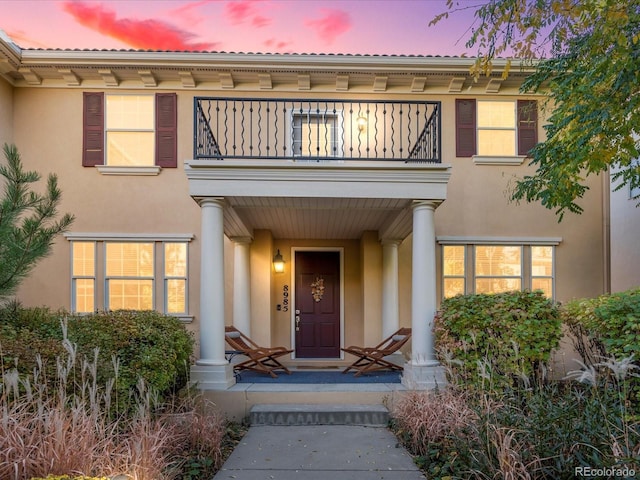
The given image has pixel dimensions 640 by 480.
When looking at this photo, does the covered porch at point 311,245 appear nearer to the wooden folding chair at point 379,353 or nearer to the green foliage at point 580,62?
the wooden folding chair at point 379,353

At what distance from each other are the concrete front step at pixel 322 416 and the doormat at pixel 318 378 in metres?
0.88

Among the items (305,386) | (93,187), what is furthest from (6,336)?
(93,187)

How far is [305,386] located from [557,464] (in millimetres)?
3730

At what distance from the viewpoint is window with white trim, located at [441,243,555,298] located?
8.51 metres

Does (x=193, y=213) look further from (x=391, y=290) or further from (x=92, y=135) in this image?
(x=391, y=290)

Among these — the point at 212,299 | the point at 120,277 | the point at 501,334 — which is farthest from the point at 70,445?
the point at 120,277

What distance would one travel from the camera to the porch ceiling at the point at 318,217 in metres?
6.47

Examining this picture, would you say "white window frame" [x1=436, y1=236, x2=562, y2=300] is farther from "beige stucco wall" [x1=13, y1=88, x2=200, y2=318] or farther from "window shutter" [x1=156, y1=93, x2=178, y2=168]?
"window shutter" [x1=156, y1=93, x2=178, y2=168]

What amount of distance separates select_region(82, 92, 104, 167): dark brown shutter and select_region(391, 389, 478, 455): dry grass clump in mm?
7322

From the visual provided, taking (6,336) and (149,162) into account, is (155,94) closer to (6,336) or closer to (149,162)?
(149,162)

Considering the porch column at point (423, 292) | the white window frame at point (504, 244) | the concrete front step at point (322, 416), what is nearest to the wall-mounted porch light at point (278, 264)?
the white window frame at point (504, 244)

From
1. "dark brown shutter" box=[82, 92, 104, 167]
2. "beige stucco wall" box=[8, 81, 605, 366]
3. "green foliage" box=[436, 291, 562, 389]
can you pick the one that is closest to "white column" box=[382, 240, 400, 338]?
"beige stucco wall" box=[8, 81, 605, 366]

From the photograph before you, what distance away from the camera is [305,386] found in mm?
6199

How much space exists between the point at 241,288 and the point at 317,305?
1.89 m
